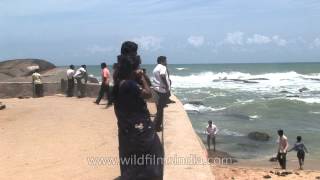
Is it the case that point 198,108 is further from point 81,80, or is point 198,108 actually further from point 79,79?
point 79,79

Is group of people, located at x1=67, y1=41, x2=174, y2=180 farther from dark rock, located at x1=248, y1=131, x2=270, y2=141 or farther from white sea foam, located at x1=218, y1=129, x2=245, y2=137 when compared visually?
white sea foam, located at x1=218, y1=129, x2=245, y2=137

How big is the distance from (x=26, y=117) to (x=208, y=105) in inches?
1013

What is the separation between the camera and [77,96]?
18359 mm

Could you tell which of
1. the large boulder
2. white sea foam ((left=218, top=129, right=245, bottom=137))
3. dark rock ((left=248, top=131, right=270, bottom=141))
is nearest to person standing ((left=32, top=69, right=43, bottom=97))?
the large boulder

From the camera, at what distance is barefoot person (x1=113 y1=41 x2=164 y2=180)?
494 cm

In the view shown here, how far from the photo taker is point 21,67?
85.3 ft

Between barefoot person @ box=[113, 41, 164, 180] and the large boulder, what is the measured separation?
2076cm

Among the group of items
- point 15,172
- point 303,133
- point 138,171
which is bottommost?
point 303,133

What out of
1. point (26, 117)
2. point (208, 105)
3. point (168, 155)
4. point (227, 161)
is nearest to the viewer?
point (168, 155)

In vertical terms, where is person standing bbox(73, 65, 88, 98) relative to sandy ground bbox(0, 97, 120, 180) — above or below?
above

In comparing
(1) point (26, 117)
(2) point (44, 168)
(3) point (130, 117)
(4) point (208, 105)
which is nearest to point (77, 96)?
(1) point (26, 117)

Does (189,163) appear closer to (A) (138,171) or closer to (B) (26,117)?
(A) (138,171)

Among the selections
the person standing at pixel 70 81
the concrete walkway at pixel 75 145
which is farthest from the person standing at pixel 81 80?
the concrete walkway at pixel 75 145

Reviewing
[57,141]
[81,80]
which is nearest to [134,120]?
[57,141]
